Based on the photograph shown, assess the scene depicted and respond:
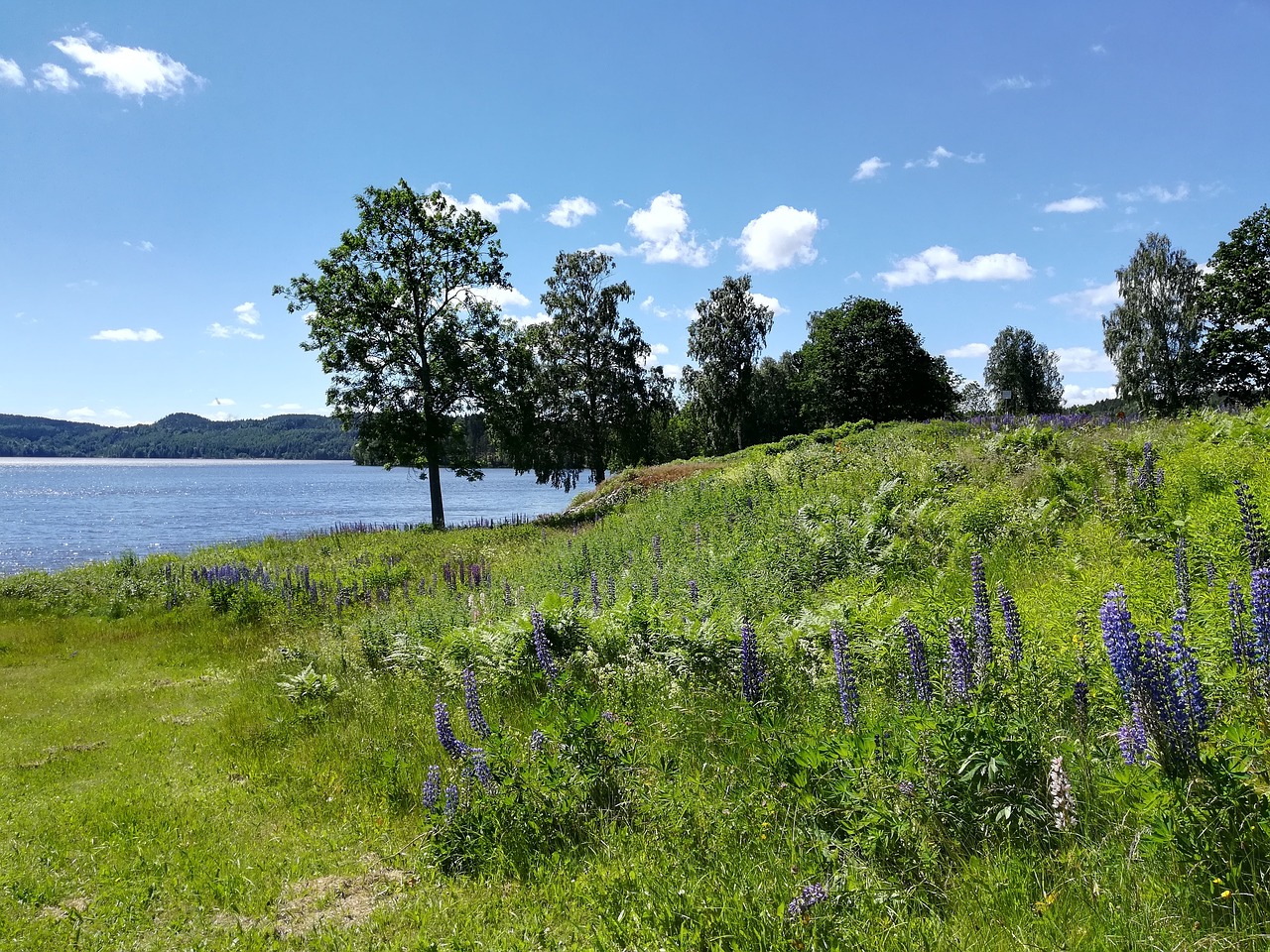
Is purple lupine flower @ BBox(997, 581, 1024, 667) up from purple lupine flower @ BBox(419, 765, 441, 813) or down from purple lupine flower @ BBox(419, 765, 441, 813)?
up

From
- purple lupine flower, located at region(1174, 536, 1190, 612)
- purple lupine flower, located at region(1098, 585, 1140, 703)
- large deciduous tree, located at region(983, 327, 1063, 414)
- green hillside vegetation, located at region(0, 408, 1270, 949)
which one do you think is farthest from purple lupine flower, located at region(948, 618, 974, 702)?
large deciduous tree, located at region(983, 327, 1063, 414)

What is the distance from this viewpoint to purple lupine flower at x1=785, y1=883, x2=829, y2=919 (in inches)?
108

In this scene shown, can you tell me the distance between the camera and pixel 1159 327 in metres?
41.5

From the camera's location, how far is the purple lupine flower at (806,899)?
2744 millimetres

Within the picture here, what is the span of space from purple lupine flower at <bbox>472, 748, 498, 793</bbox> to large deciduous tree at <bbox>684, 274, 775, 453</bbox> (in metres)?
39.9

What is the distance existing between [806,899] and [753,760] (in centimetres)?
92

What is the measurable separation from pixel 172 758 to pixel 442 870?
397cm

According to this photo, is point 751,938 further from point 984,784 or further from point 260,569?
point 260,569

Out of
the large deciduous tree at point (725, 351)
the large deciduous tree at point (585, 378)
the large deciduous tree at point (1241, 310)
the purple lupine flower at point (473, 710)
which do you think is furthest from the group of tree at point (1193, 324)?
the purple lupine flower at point (473, 710)

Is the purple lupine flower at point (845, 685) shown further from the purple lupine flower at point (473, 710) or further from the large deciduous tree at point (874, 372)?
the large deciduous tree at point (874, 372)

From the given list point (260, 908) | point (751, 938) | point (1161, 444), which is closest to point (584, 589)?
point (260, 908)

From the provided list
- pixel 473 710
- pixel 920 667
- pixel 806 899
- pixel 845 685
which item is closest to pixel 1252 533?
pixel 920 667

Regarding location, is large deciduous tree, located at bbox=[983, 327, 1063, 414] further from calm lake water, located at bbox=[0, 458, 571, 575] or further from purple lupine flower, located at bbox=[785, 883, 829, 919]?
purple lupine flower, located at bbox=[785, 883, 829, 919]

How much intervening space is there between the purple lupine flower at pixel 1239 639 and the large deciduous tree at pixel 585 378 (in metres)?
32.5
